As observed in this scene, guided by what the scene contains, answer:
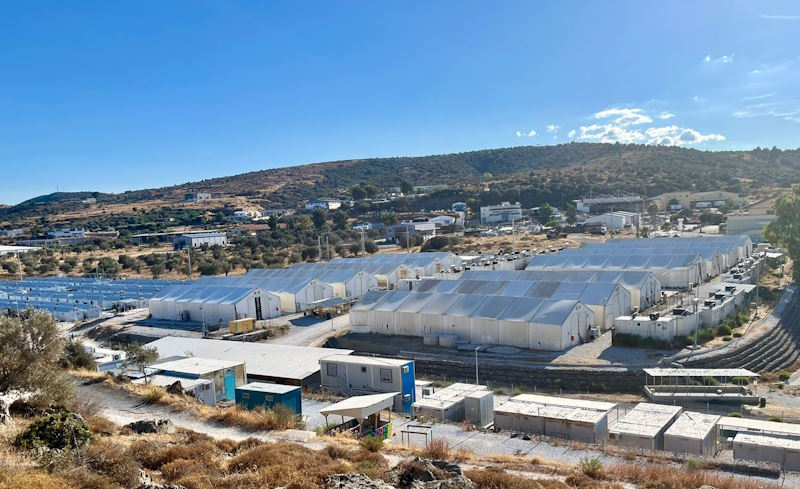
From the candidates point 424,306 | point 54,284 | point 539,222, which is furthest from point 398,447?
point 539,222

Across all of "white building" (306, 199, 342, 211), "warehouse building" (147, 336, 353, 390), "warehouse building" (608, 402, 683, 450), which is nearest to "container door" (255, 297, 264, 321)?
"warehouse building" (147, 336, 353, 390)

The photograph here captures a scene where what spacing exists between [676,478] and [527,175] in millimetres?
113619

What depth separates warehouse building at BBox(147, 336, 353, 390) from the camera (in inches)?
797

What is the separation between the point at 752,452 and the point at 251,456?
10.1 meters

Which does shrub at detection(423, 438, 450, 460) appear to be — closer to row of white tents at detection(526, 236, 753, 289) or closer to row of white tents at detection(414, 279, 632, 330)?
row of white tents at detection(414, 279, 632, 330)

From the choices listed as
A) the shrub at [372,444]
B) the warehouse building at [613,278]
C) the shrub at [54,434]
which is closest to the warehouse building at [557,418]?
the shrub at [372,444]

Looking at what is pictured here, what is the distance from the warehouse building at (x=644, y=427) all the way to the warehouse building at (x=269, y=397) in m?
7.61

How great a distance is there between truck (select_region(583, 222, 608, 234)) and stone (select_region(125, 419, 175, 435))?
6420cm

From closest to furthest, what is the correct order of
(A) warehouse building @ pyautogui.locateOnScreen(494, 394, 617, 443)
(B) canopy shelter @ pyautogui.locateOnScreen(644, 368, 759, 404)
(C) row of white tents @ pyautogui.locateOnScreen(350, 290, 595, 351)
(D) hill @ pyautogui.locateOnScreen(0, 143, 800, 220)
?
(A) warehouse building @ pyautogui.locateOnScreen(494, 394, 617, 443), (B) canopy shelter @ pyautogui.locateOnScreen(644, 368, 759, 404), (C) row of white tents @ pyautogui.locateOnScreen(350, 290, 595, 351), (D) hill @ pyautogui.locateOnScreen(0, 143, 800, 220)

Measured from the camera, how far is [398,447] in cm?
1101

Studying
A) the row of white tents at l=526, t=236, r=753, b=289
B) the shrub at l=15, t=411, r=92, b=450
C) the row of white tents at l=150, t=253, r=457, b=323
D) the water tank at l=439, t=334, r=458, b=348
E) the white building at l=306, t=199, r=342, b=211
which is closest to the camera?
the shrub at l=15, t=411, r=92, b=450

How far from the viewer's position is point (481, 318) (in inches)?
992

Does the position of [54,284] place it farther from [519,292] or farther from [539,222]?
[539,222]

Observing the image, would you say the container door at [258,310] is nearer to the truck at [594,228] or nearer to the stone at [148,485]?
the stone at [148,485]
